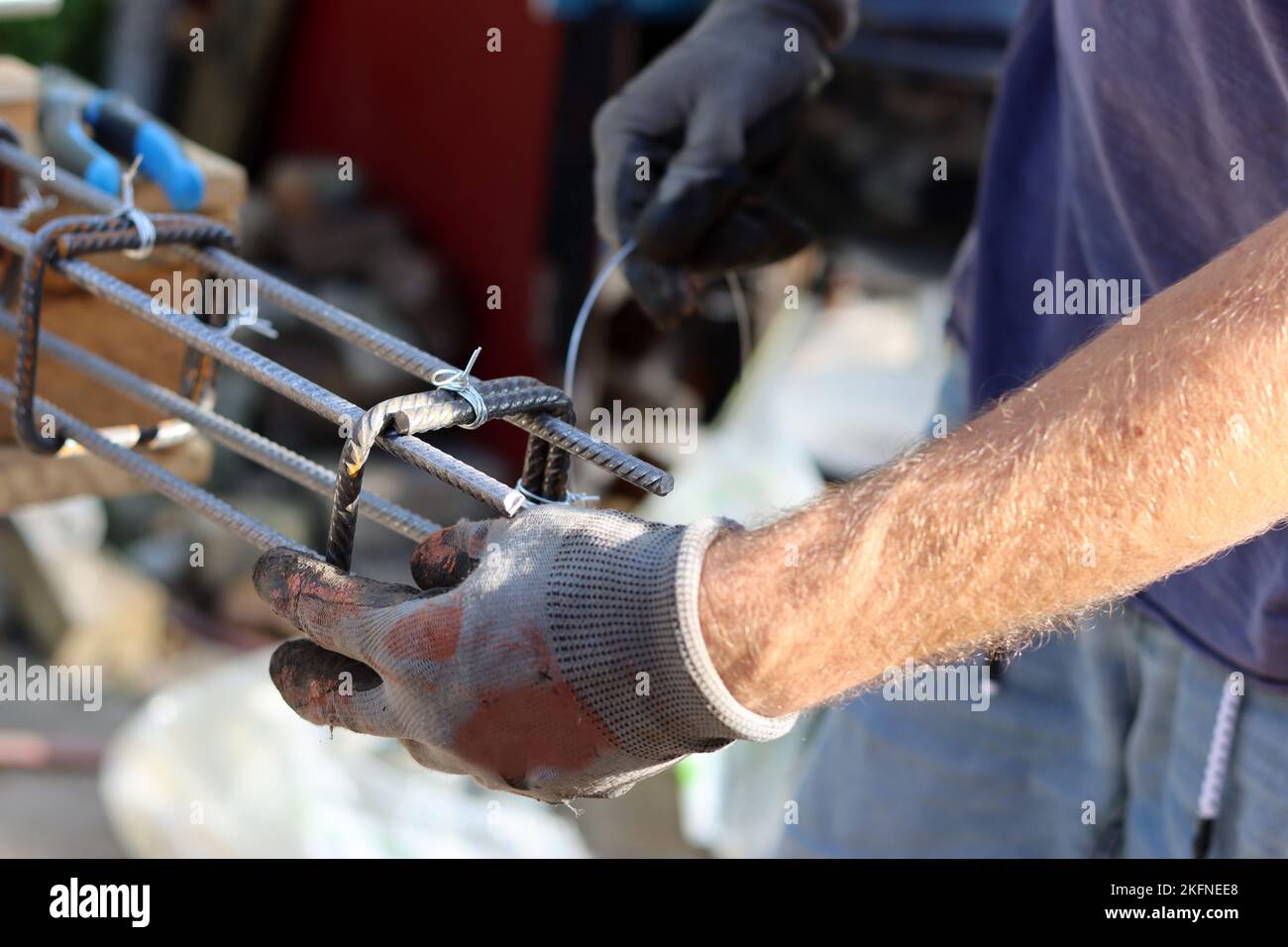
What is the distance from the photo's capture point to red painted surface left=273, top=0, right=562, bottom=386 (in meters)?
3.75

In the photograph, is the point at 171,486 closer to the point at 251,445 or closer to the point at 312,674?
the point at 251,445

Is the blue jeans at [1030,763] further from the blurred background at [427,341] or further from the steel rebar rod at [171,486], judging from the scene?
the steel rebar rod at [171,486]

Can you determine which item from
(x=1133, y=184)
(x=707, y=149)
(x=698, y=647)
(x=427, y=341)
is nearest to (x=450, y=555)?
(x=698, y=647)

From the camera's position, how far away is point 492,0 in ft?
12.2

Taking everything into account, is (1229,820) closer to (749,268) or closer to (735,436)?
(749,268)

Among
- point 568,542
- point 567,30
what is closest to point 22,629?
point 567,30

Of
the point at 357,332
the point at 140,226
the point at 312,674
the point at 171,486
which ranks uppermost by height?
the point at 140,226

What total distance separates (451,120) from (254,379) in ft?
10.2

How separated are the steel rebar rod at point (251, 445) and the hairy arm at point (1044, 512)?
33cm

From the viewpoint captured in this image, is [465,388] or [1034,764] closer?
[465,388]

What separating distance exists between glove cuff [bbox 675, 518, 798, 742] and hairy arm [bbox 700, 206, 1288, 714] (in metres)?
0.01

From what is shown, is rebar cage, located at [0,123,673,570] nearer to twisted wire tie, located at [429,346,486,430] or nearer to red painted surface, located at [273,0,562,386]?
twisted wire tie, located at [429,346,486,430]

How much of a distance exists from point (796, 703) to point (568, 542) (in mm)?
183

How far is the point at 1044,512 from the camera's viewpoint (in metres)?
0.80
